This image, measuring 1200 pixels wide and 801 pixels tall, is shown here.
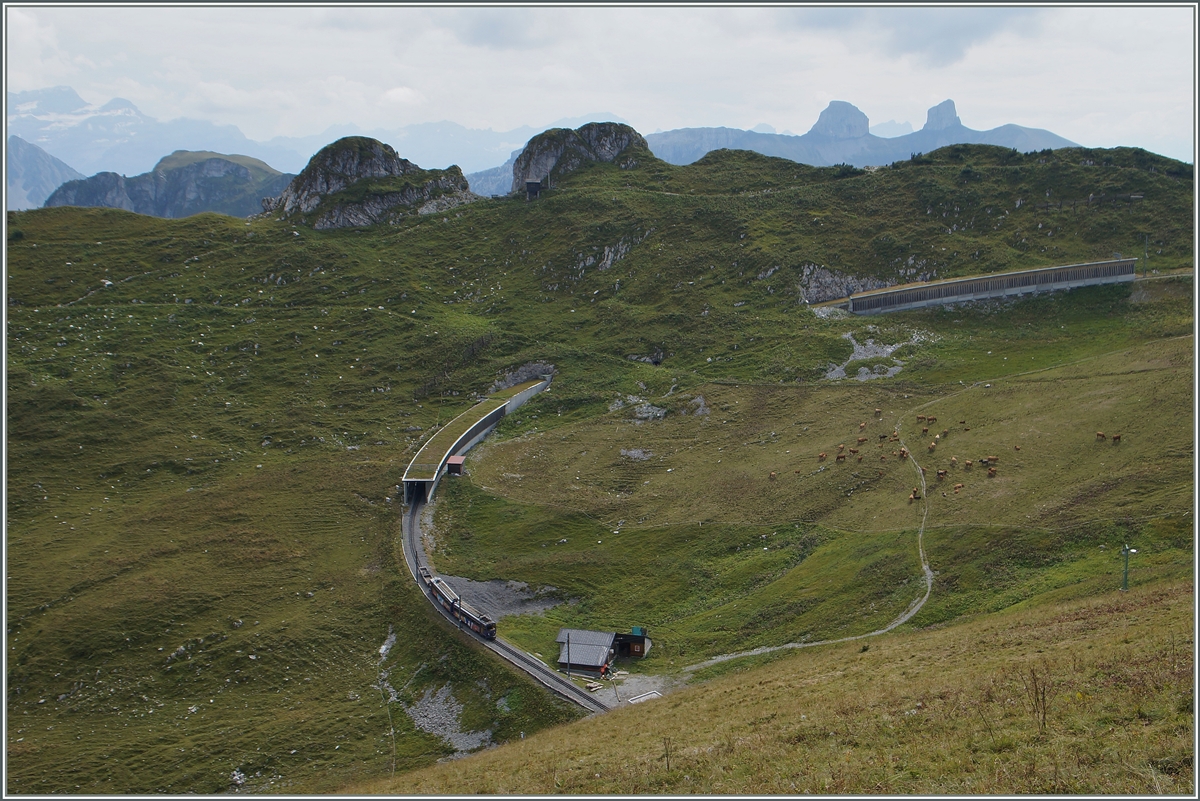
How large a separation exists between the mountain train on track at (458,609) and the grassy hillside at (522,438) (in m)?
1.81

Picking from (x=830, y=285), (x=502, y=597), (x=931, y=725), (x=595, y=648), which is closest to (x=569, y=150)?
(x=830, y=285)

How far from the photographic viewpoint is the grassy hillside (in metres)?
53.7

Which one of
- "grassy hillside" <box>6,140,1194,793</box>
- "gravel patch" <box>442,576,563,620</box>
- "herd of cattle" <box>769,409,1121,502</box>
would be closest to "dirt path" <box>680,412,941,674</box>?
"grassy hillside" <box>6,140,1194,793</box>

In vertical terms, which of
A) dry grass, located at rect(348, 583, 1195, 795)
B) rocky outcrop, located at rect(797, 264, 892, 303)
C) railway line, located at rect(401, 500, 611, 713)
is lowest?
railway line, located at rect(401, 500, 611, 713)

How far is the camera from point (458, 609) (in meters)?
60.7

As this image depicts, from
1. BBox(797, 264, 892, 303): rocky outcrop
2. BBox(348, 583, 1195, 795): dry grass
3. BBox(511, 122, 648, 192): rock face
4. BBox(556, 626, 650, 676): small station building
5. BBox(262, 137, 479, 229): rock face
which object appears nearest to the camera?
BBox(348, 583, 1195, 795): dry grass

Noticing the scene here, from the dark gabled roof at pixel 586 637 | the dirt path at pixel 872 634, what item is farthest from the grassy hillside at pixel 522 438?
the dark gabled roof at pixel 586 637

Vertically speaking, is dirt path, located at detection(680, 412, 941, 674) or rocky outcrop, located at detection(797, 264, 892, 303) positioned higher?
rocky outcrop, located at detection(797, 264, 892, 303)

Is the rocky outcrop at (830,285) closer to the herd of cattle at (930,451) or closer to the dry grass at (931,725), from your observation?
the herd of cattle at (930,451)

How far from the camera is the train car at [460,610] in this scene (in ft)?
190

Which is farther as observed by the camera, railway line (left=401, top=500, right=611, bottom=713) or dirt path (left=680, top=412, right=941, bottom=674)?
railway line (left=401, top=500, right=611, bottom=713)

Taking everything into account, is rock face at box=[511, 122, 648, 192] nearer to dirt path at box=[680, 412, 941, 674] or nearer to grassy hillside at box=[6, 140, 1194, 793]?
grassy hillside at box=[6, 140, 1194, 793]

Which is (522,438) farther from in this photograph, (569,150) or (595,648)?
(569,150)

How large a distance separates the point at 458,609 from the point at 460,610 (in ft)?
0.76
